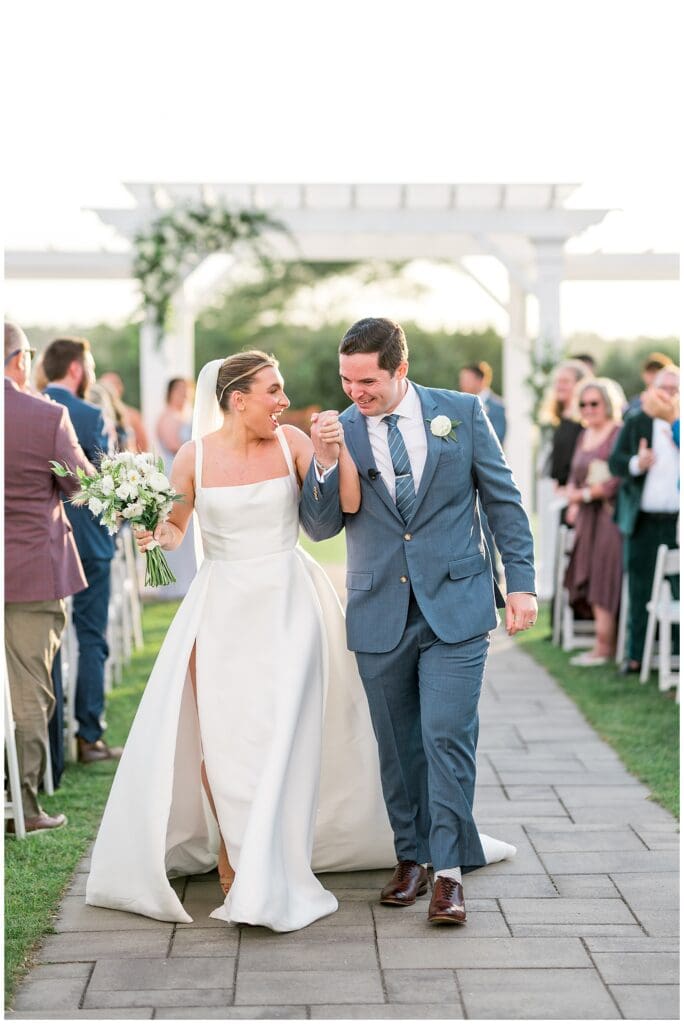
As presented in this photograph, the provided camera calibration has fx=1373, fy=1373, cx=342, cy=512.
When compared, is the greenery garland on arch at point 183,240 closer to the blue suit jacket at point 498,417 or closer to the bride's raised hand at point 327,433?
the blue suit jacket at point 498,417

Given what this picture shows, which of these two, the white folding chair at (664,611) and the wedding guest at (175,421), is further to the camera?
the wedding guest at (175,421)

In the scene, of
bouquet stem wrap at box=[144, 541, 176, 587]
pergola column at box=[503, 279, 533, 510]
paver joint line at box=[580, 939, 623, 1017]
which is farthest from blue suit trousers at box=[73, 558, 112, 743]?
pergola column at box=[503, 279, 533, 510]

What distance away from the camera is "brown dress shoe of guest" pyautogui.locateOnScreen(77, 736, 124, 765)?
6793 mm

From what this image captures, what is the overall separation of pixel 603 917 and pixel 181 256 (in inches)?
369

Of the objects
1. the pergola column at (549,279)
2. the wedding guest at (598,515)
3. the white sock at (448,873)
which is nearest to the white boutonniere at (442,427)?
the white sock at (448,873)

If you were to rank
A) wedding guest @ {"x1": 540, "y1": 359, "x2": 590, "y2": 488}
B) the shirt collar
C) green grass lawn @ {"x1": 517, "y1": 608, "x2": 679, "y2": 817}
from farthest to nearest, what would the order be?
wedding guest @ {"x1": 540, "y1": 359, "x2": 590, "y2": 488}
green grass lawn @ {"x1": 517, "y1": 608, "x2": 679, "y2": 817}
the shirt collar

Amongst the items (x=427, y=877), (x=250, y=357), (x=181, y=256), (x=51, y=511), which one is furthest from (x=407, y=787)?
(x=181, y=256)

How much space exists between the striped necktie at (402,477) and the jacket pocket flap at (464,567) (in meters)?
0.21

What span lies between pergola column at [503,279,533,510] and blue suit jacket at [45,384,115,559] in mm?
8556

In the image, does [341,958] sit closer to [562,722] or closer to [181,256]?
[562,722]

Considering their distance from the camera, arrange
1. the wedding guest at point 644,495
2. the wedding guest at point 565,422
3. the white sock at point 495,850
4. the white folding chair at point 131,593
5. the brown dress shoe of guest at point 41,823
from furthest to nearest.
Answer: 1. the wedding guest at point 565,422
2. the white folding chair at point 131,593
3. the wedding guest at point 644,495
4. the brown dress shoe of guest at point 41,823
5. the white sock at point 495,850

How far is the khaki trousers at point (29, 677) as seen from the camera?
5590 mm

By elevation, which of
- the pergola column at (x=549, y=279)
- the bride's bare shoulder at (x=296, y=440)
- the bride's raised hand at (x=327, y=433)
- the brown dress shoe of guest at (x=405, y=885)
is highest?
the pergola column at (x=549, y=279)

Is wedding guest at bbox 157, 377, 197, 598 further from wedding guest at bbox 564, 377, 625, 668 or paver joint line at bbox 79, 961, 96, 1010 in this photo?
paver joint line at bbox 79, 961, 96, 1010
